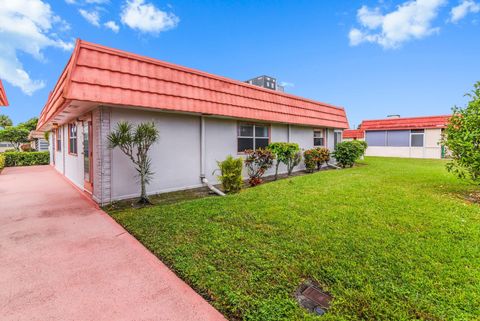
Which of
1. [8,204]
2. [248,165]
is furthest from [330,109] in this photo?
[8,204]

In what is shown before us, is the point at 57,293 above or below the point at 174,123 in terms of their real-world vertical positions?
below

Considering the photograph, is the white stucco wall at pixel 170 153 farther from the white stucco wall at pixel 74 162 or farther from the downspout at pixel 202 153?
the white stucco wall at pixel 74 162

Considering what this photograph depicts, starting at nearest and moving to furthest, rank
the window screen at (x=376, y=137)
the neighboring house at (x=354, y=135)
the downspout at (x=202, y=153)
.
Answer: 1. the downspout at (x=202, y=153)
2. the window screen at (x=376, y=137)
3. the neighboring house at (x=354, y=135)

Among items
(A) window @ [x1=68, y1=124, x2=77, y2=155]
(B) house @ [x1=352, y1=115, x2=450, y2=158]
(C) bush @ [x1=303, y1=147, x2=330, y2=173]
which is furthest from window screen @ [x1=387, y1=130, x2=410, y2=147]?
(A) window @ [x1=68, y1=124, x2=77, y2=155]

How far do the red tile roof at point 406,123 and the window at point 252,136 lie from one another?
17.6 metres

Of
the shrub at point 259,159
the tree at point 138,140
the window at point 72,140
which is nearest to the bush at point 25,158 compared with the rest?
the window at point 72,140

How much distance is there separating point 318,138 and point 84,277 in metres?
12.2

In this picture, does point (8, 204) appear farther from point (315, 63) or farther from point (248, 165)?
point (315, 63)

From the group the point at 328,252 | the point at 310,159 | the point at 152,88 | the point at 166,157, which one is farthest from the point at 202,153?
the point at 310,159

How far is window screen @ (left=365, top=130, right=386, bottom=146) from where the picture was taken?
73.4ft

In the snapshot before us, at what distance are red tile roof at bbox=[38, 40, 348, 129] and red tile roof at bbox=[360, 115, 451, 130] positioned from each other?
56.6 ft

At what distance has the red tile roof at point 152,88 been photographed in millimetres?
4852

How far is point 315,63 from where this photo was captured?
15773 mm

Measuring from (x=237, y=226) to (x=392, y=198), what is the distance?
4.19 meters
